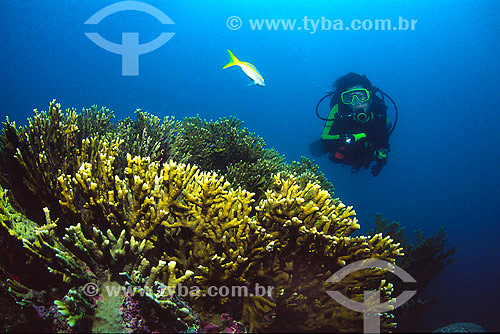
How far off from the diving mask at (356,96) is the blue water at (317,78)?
29.2 meters

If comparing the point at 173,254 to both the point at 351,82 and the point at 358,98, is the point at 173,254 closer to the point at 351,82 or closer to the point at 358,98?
the point at 358,98

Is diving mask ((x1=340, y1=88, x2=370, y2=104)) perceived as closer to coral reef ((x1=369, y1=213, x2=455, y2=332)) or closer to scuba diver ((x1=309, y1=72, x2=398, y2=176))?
scuba diver ((x1=309, y1=72, x2=398, y2=176))

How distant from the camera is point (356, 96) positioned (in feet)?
27.6

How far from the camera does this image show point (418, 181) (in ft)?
166

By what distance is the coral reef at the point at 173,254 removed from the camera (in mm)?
1736

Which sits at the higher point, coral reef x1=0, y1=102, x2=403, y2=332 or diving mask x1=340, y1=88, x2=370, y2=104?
diving mask x1=340, y1=88, x2=370, y2=104

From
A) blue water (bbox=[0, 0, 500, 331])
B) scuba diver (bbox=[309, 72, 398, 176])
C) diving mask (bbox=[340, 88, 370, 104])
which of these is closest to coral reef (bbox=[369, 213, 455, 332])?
scuba diver (bbox=[309, 72, 398, 176])

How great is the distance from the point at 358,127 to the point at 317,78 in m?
82.2

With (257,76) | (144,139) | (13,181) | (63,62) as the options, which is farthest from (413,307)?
(63,62)

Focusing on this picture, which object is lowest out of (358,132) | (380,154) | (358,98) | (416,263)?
(416,263)

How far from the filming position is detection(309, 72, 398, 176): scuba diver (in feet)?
26.7

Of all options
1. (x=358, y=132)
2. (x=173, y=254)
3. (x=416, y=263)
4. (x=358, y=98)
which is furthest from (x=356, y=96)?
(x=173, y=254)

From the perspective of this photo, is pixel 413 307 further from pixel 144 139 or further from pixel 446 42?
pixel 446 42

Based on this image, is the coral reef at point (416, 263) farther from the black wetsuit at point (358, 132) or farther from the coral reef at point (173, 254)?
the coral reef at point (173, 254)
